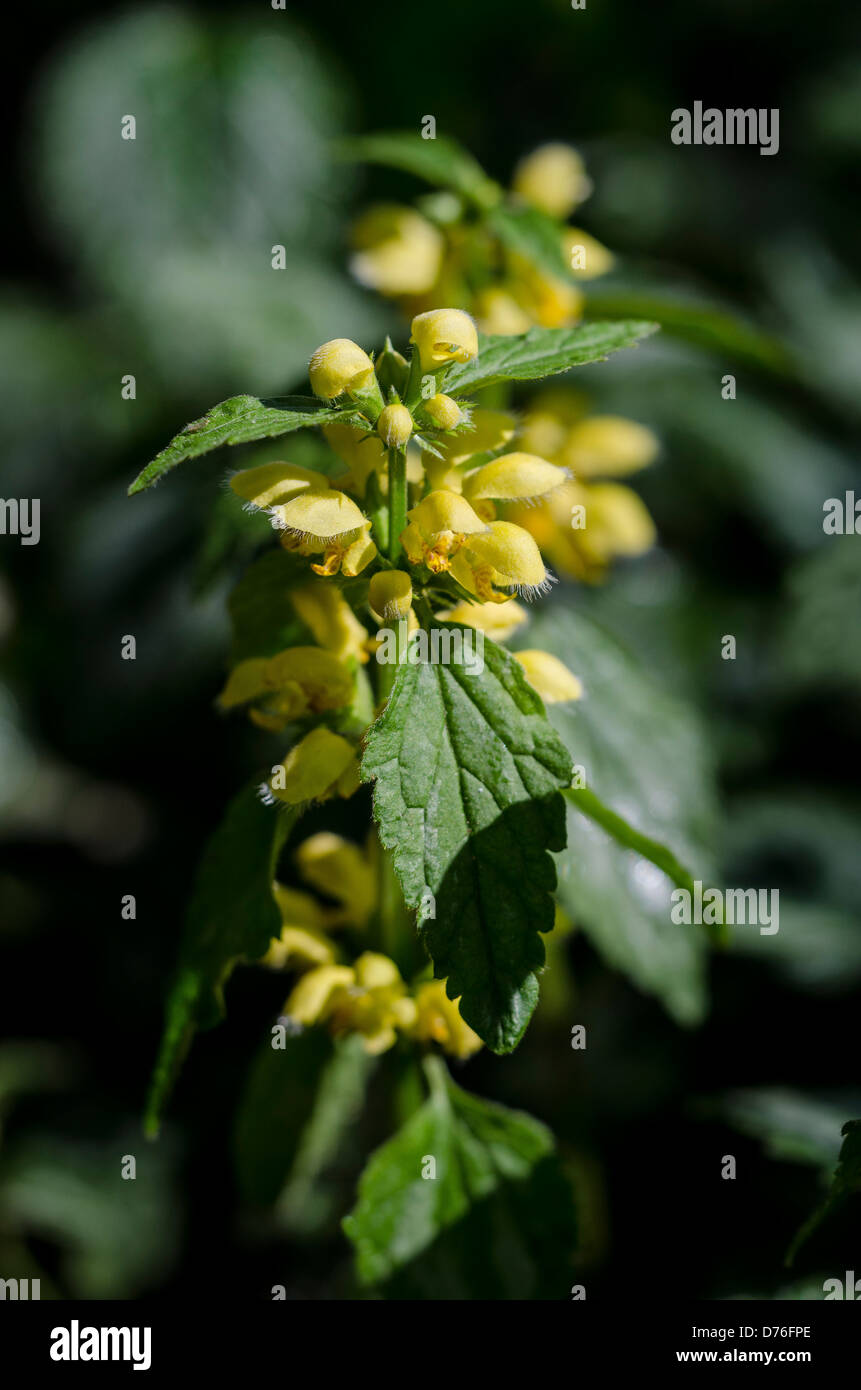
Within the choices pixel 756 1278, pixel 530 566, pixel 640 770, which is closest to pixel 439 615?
pixel 530 566

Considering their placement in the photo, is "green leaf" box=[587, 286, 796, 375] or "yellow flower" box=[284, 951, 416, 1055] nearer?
"yellow flower" box=[284, 951, 416, 1055]

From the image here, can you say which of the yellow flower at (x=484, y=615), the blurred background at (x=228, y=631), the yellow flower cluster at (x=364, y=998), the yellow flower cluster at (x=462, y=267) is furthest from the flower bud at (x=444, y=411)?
the yellow flower cluster at (x=462, y=267)

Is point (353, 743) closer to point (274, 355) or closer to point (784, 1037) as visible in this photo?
point (784, 1037)

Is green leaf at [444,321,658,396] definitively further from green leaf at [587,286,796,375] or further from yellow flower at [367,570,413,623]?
green leaf at [587,286,796,375]

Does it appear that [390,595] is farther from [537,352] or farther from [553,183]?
[553,183]

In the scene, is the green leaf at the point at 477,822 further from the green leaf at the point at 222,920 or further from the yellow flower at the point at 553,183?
the yellow flower at the point at 553,183

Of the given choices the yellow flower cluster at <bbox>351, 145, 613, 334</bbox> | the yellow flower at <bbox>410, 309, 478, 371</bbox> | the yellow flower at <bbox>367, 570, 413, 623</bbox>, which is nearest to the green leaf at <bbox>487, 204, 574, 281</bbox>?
the yellow flower cluster at <bbox>351, 145, 613, 334</bbox>
